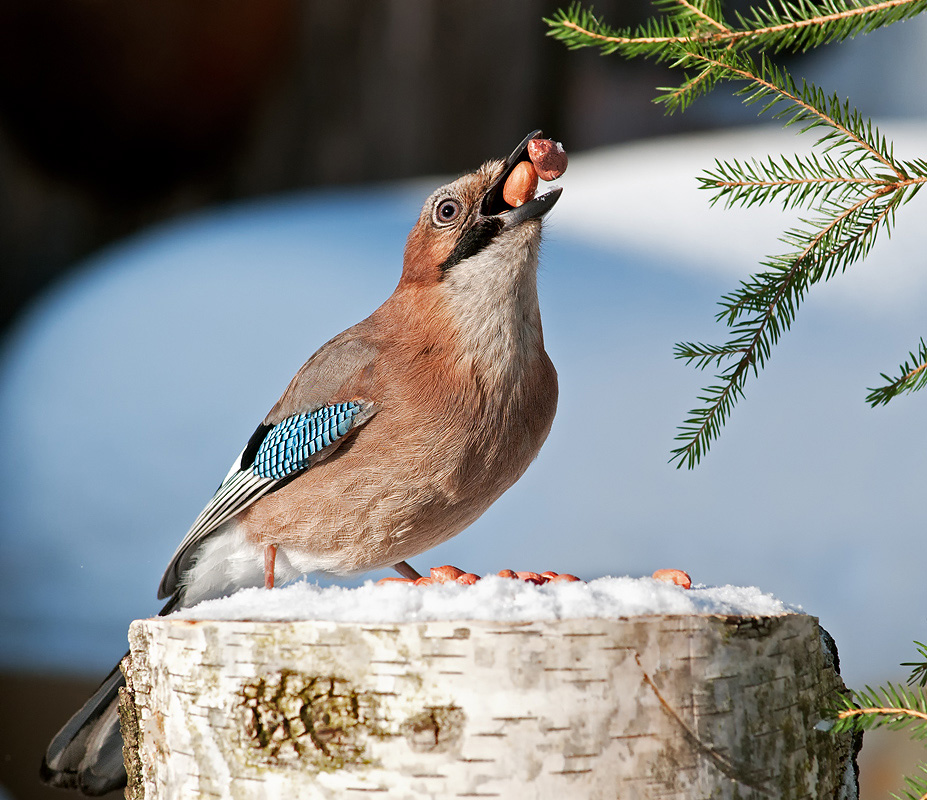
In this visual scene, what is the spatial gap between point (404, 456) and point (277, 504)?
12.1 inches

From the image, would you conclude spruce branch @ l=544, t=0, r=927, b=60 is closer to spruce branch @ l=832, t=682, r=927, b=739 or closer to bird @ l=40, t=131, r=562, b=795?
bird @ l=40, t=131, r=562, b=795

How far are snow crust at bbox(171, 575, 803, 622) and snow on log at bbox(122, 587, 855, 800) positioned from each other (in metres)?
0.03

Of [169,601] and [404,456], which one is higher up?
[404,456]

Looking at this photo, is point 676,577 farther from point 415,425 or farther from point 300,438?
point 300,438

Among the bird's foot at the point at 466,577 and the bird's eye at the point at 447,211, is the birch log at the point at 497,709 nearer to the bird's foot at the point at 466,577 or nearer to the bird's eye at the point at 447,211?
the bird's foot at the point at 466,577

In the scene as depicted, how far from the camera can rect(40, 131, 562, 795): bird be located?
5.79ft

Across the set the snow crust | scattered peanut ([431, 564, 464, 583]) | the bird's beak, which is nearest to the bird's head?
the bird's beak

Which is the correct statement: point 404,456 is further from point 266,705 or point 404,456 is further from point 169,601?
point 169,601

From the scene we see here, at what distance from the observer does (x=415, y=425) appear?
5.77 feet

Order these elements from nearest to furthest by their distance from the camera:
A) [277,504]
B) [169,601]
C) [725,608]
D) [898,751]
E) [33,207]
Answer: [725,608]
[277,504]
[169,601]
[898,751]
[33,207]

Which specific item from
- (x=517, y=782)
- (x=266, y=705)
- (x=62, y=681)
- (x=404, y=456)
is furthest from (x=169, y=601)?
(x=62, y=681)

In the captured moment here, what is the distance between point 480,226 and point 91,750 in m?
1.27

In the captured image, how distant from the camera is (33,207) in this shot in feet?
11.4

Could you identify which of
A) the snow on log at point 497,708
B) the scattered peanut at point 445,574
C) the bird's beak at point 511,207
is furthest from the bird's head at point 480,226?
the snow on log at point 497,708
